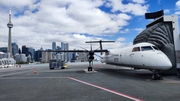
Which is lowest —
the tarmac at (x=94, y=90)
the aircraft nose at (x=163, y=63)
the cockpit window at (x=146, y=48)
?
the tarmac at (x=94, y=90)

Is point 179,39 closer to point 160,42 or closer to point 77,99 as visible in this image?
point 160,42

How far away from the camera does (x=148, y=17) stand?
32531 mm

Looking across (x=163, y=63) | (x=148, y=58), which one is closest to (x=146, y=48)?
(x=148, y=58)

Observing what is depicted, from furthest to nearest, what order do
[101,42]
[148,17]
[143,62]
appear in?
1. [101,42]
2. [148,17]
3. [143,62]

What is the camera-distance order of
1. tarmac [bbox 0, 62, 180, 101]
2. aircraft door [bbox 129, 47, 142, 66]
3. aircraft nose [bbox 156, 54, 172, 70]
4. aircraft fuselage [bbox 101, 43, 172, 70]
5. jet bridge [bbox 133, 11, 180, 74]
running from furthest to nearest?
1. jet bridge [bbox 133, 11, 180, 74]
2. aircraft door [bbox 129, 47, 142, 66]
3. aircraft fuselage [bbox 101, 43, 172, 70]
4. aircraft nose [bbox 156, 54, 172, 70]
5. tarmac [bbox 0, 62, 180, 101]

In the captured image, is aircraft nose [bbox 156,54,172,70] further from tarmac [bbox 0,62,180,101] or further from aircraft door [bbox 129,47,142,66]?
aircraft door [bbox 129,47,142,66]

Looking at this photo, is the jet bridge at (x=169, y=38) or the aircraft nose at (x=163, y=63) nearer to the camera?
the aircraft nose at (x=163, y=63)

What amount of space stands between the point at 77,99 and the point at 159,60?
836 centimetres

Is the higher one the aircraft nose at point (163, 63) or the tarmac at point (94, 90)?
the aircraft nose at point (163, 63)

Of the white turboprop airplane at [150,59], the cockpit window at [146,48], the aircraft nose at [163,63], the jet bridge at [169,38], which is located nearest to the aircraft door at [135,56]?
the white turboprop airplane at [150,59]

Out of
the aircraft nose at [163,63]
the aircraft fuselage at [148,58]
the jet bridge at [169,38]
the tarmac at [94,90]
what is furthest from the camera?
the jet bridge at [169,38]

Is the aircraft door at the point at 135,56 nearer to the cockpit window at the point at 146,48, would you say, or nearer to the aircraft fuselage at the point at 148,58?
the aircraft fuselage at the point at 148,58

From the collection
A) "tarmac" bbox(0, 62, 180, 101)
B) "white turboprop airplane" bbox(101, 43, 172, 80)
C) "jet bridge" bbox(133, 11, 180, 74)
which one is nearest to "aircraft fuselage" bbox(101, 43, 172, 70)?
"white turboprop airplane" bbox(101, 43, 172, 80)

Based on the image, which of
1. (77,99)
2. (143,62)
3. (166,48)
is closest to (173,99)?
(77,99)
